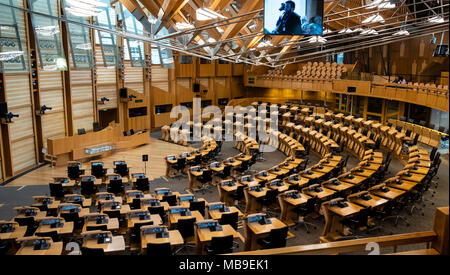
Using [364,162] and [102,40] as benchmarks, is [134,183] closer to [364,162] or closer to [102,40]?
[364,162]

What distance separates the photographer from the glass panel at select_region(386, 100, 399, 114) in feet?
77.0

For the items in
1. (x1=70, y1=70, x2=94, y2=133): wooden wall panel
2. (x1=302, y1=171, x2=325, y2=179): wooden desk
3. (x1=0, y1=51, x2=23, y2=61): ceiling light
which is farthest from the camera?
(x1=70, y1=70, x2=94, y2=133): wooden wall panel

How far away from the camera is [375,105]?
81.3 feet

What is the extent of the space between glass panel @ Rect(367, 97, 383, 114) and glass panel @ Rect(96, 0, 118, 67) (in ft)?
51.7

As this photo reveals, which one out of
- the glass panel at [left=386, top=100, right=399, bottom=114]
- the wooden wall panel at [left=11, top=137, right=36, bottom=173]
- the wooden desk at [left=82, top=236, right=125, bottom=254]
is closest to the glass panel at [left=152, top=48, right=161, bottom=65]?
the wooden wall panel at [left=11, top=137, right=36, bottom=173]

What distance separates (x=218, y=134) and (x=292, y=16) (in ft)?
45.4

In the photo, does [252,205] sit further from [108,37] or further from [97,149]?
[108,37]

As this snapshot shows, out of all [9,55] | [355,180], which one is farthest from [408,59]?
[9,55]

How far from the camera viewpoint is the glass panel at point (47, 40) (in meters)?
16.0

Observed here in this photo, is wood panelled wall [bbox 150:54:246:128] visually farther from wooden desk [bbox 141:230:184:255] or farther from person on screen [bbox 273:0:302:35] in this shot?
wooden desk [bbox 141:230:184:255]

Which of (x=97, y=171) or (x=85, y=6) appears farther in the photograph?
(x=97, y=171)

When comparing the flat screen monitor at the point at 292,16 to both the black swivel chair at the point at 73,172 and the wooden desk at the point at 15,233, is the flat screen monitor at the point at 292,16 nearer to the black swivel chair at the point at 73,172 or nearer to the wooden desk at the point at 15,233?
the wooden desk at the point at 15,233

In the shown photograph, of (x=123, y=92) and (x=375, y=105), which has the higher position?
(x=123, y=92)

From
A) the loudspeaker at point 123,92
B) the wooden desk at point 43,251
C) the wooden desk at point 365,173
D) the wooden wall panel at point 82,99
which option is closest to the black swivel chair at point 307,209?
the wooden desk at point 365,173
